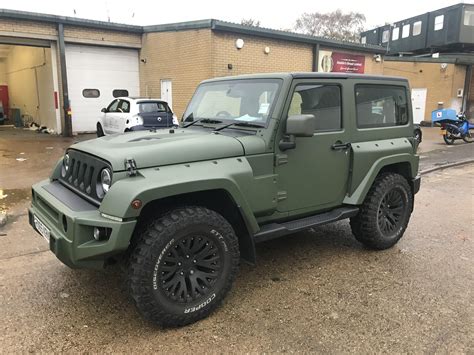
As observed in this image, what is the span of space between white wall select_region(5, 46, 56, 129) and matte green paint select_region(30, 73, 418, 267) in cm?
1462

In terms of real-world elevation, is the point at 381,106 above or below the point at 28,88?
below

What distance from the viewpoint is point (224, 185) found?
3.06 m

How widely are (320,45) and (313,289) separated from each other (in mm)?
14506

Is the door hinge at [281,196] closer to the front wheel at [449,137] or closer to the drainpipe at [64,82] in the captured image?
the drainpipe at [64,82]

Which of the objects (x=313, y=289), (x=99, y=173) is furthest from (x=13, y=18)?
(x=313, y=289)

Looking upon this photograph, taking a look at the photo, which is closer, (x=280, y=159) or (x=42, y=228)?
(x=42, y=228)

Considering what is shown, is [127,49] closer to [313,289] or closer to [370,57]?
[370,57]

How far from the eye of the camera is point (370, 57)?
735 inches

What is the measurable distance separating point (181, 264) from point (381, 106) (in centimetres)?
286

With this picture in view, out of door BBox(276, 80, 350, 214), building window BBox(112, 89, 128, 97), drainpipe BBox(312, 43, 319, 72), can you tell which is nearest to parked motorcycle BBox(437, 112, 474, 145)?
drainpipe BBox(312, 43, 319, 72)

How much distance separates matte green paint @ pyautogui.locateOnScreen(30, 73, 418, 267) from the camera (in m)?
2.74

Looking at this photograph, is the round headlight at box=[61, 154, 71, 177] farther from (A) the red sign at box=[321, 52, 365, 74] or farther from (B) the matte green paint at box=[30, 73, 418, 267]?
(A) the red sign at box=[321, 52, 365, 74]

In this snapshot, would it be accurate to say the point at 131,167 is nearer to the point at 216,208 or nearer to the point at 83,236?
the point at 83,236

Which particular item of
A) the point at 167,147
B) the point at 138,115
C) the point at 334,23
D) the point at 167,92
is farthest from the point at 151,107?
the point at 334,23
